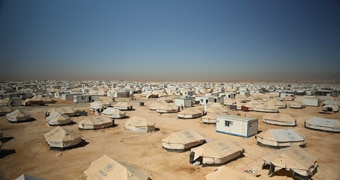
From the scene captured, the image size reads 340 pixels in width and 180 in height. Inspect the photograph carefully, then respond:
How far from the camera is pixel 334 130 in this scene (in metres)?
27.4

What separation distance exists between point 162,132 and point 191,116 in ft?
34.4

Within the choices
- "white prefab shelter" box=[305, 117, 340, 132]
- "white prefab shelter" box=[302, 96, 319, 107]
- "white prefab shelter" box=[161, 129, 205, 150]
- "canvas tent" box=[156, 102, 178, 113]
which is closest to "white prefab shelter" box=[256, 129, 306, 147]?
"white prefab shelter" box=[161, 129, 205, 150]

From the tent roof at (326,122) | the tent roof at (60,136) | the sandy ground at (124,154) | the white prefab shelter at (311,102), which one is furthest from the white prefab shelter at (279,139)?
the white prefab shelter at (311,102)

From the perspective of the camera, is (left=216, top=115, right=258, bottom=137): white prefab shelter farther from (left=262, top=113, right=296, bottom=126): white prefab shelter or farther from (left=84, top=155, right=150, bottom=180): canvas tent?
(left=84, top=155, right=150, bottom=180): canvas tent

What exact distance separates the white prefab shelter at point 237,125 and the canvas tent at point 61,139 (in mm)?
17048

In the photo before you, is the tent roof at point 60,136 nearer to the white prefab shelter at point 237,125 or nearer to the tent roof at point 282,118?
the white prefab shelter at point 237,125

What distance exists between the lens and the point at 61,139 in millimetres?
19797

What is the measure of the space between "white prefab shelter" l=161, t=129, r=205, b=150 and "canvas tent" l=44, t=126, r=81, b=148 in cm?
891

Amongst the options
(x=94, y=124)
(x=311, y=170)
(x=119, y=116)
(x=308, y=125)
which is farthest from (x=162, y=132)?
(x=308, y=125)

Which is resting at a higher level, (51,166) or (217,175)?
(217,175)

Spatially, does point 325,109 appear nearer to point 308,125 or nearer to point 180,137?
point 308,125

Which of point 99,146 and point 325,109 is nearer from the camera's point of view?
point 99,146

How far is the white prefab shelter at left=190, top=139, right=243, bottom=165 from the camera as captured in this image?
52.9 feet

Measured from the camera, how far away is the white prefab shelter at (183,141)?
19500mm
